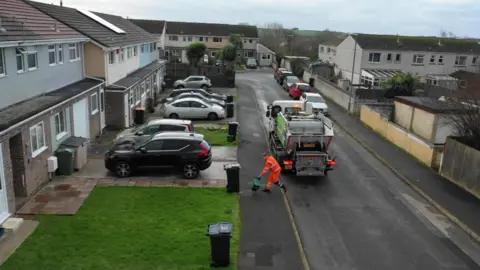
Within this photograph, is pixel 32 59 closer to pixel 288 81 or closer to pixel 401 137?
pixel 401 137

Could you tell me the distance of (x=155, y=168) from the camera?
1602 centimetres

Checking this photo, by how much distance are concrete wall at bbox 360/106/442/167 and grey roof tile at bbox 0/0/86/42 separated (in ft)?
54.9

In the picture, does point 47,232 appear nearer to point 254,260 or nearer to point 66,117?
point 254,260

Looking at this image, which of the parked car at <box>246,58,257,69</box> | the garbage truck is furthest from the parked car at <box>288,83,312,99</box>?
the parked car at <box>246,58,257,69</box>

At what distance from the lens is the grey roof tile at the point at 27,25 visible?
565 inches

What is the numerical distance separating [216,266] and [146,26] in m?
63.5

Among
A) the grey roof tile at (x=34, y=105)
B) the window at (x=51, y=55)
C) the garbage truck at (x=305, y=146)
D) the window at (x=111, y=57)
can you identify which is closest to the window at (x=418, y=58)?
the garbage truck at (x=305, y=146)

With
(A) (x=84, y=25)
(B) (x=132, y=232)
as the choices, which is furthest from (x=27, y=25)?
(B) (x=132, y=232)

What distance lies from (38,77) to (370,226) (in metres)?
13.2

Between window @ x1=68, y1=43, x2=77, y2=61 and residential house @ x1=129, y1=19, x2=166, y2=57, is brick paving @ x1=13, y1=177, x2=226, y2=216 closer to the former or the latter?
window @ x1=68, y1=43, x2=77, y2=61

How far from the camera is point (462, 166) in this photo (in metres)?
16.4

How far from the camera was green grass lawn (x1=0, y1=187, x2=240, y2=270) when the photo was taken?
385 inches

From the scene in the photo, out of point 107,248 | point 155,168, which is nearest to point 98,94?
point 155,168

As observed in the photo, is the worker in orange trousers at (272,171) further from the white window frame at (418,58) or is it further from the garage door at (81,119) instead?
the white window frame at (418,58)
